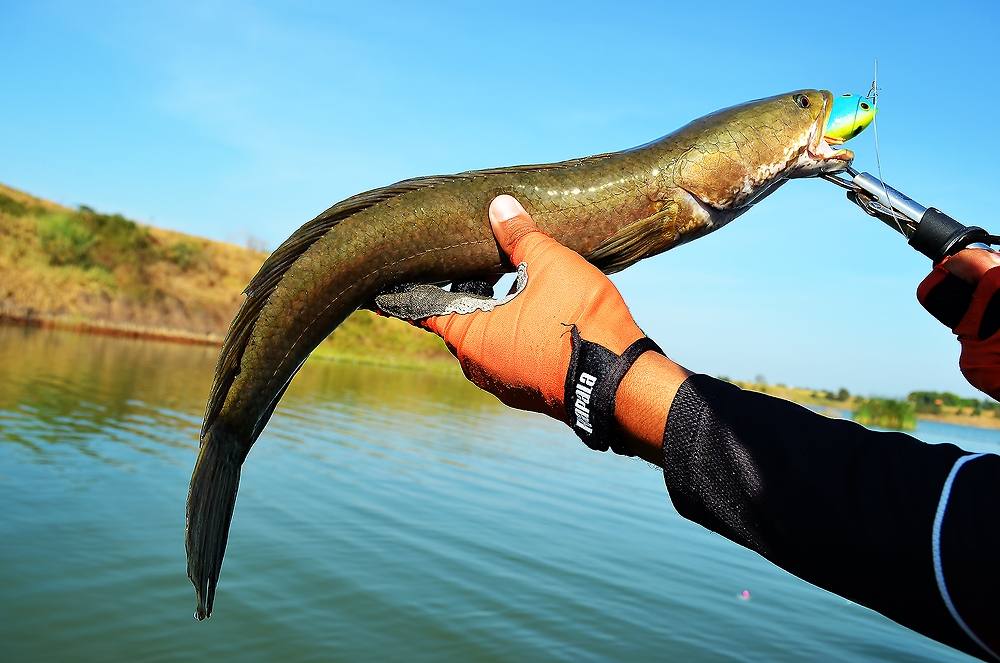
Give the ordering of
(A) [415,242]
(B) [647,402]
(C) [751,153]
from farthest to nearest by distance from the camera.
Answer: (C) [751,153], (A) [415,242], (B) [647,402]

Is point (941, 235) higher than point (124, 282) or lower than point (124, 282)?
lower

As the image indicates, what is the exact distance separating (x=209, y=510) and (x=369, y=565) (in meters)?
4.13

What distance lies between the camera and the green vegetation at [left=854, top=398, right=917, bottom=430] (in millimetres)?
24781

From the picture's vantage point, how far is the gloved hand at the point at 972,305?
1.94m

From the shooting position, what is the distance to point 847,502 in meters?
1.13

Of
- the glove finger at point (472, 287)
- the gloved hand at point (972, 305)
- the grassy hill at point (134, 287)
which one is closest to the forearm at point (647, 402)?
the gloved hand at point (972, 305)

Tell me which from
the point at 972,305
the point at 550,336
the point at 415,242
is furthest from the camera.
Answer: the point at 415,242

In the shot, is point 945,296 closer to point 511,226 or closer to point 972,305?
point 972,305

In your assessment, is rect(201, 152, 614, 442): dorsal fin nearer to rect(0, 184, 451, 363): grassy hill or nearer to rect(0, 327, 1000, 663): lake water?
rect(0, 327, 1000, 663): lake water

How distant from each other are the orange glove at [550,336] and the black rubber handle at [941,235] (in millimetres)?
1120

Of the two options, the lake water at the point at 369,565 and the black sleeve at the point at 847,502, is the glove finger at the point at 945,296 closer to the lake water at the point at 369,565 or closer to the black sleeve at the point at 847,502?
the black sleeve at the point at 847,502

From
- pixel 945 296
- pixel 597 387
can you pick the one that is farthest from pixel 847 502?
pixel 945 296

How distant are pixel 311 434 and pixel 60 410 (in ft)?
12.5

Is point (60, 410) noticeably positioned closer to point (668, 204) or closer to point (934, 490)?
point (668, 204)
